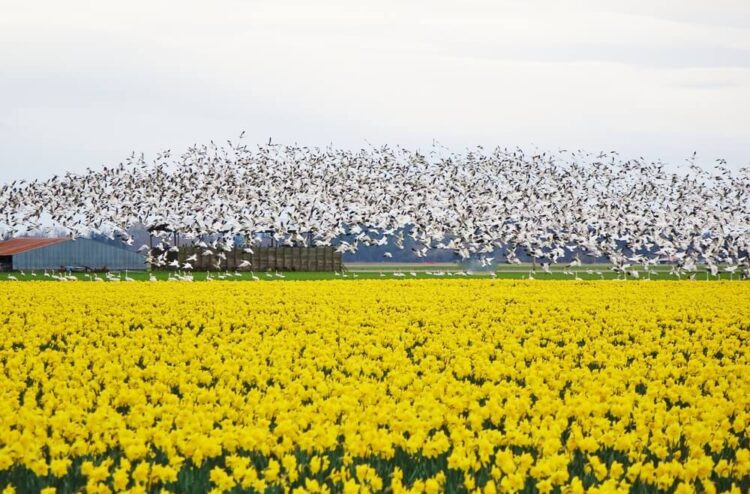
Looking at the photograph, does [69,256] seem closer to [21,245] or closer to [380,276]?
[21,245]

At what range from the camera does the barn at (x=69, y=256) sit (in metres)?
66.9

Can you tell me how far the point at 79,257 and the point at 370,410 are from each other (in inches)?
2499

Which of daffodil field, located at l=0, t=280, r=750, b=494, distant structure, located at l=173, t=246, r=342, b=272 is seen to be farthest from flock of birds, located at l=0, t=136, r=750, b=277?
daffodil field, located at l=0, t=280, r=750, b=494

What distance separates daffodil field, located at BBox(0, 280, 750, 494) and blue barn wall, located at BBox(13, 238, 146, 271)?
49449 mm

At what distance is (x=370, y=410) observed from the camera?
31.4 feet

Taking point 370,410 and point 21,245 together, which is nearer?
point 370,410

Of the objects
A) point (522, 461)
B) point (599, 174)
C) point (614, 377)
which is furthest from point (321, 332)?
point (599, 174)

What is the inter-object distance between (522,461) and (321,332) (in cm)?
1096

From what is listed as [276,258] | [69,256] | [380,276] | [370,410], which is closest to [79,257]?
[69,256]

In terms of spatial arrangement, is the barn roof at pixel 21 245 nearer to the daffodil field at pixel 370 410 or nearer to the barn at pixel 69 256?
the barn at pixel 69 256

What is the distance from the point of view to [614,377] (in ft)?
39.7

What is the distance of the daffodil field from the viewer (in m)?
7.67

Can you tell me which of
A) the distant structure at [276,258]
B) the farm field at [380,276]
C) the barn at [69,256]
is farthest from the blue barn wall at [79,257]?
the farm field at [380,276]

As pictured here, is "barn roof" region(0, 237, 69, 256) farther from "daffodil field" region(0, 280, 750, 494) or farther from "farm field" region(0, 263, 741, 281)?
"daffodil field" region(0, 280, 750, 494)
